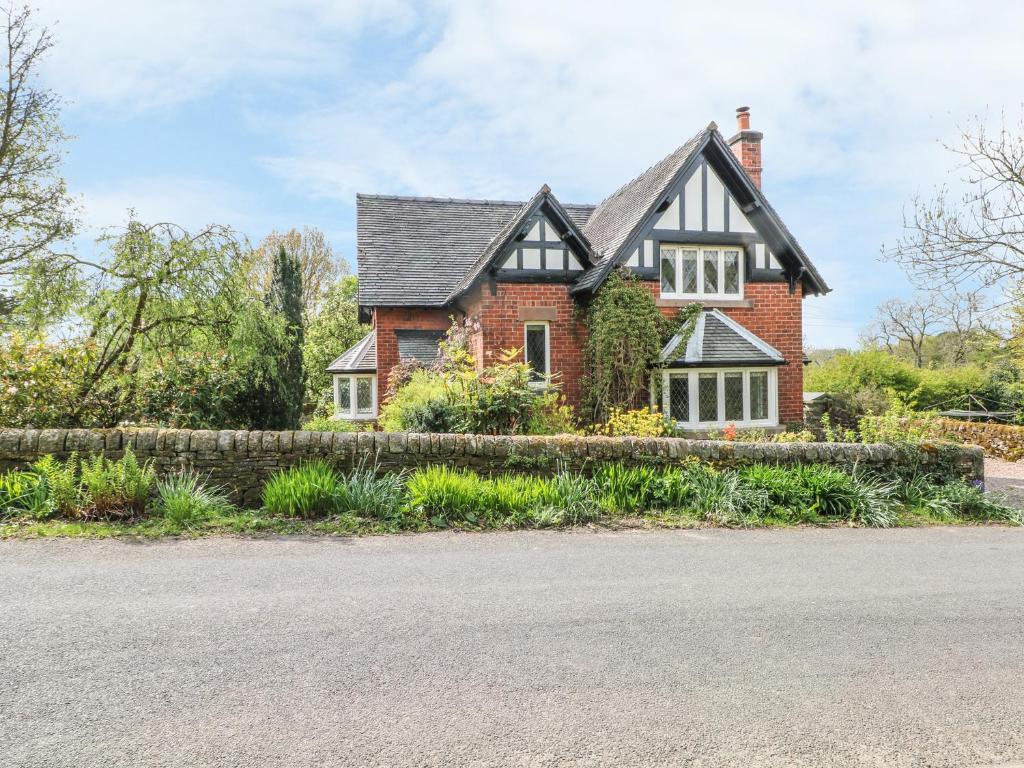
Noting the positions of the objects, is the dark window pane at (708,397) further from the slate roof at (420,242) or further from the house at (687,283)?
the slate roof at (420,242)

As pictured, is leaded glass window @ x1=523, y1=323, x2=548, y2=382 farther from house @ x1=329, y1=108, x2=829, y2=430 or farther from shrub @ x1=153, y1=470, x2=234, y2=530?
shrub @ x1=153, y1=470, x2=234, y2=530

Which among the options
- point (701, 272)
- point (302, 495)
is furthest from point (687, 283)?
point (302, 495)

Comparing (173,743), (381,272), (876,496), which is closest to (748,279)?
(876,496)

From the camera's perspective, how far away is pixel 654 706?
3.54 meters

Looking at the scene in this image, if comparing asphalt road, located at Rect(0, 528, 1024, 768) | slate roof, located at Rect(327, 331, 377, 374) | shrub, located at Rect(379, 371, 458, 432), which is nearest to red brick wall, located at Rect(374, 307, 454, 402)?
slate roof, located at Rect(327, 331, 377, 374)

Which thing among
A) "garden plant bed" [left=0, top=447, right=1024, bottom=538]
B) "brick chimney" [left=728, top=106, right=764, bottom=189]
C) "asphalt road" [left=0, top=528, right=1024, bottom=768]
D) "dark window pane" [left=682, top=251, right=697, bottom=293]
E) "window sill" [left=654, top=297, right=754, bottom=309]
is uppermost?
"brick chimney" [left=728, top=106, right=764, bottom=189]

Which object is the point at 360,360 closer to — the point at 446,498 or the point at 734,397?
the point at 734,397

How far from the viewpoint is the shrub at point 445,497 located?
25.7 feet

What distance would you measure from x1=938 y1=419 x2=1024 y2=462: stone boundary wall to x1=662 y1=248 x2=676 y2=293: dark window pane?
863cm

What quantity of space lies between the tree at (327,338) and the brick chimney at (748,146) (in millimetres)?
16632

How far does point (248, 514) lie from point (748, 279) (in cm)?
1339

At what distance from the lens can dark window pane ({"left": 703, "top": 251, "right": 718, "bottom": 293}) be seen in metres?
16.2

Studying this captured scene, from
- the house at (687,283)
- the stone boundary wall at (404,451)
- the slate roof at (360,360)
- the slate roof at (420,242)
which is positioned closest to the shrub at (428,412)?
the stone boundary wall at (404,451)

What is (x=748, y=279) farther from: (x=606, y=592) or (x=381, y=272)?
(x=606, y=592)
